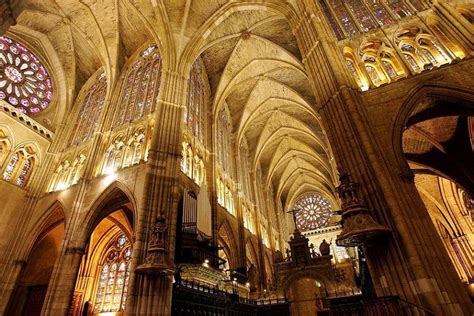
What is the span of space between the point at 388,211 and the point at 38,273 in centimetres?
1702

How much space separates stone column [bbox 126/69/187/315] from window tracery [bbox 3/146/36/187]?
→ 8073 millimetres

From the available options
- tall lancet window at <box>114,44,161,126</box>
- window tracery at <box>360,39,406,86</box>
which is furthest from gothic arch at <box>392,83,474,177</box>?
tall lancet window at <box>114,44,161,126</box>

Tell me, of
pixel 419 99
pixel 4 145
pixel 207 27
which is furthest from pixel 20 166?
pixel 419 99

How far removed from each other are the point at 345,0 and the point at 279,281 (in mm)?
15275

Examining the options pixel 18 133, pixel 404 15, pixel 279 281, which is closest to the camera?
pixel 404 15

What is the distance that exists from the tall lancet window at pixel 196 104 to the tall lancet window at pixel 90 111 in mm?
5100

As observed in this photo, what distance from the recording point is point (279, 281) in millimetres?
15602

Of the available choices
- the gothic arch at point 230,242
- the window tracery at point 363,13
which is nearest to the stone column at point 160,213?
the gothic arch at point 230,242

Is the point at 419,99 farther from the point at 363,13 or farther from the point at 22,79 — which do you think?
the point at 22,79

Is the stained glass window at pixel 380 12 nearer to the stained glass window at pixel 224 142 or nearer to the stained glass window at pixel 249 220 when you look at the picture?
the stained glass window at pixel 224 142

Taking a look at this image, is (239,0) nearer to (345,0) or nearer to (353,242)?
(345,0)

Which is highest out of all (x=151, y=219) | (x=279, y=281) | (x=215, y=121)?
(x=215, y=121)

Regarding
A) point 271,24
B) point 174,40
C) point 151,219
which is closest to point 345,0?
point 271,24

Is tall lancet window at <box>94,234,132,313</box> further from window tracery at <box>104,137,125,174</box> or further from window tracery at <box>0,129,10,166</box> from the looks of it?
window tracery at <box>0,129,10,166</box>
